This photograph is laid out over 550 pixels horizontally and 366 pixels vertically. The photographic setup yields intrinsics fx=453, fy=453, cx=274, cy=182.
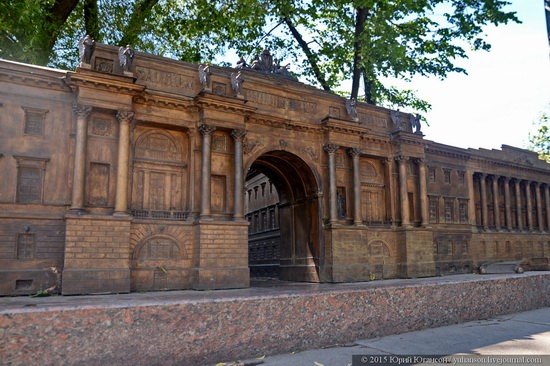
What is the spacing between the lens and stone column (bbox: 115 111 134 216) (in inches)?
789

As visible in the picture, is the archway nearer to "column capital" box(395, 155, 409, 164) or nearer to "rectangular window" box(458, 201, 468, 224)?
"column capital" box(395, 155, 409, 164)

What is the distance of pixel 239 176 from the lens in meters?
23.1

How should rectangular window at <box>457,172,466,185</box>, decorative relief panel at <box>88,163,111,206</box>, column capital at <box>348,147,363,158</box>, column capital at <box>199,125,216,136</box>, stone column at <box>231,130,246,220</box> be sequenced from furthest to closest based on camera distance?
rectangular window at <box>457,172,466,185</box>, column capital at <box>348,147,363,158</box>, stone column at <box>231,130,246,220</box>, column capital at <box>199,125,216,136</box>, decorative relief panel at <box>88,163,111,206</box>

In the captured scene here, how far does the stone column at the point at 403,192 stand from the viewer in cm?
2891

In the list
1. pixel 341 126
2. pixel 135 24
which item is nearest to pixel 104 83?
pixel 135 24

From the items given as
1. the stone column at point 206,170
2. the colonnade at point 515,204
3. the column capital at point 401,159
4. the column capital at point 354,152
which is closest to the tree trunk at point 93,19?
the stone column at point 206,170

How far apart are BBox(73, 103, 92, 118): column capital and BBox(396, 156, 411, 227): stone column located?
1895 cm

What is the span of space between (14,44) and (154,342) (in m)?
26.3

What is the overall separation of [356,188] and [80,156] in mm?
15282

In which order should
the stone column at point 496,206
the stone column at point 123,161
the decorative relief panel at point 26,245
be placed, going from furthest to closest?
the stone column at point 496,206 < the stone column at point 123,161 < the decorative relief panel at point 26,245

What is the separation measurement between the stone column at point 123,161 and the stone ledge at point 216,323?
1303cm

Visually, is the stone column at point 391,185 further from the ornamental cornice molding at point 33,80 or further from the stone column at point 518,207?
the ornamental cornice molding at point 33,80

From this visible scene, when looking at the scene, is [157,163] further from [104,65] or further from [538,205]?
[538,205]

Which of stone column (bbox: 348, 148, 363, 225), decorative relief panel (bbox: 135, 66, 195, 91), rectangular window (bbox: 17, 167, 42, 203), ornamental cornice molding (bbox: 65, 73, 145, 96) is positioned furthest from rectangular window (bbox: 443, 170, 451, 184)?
rectangular window (bbox: 17, 167, 42, 203)
